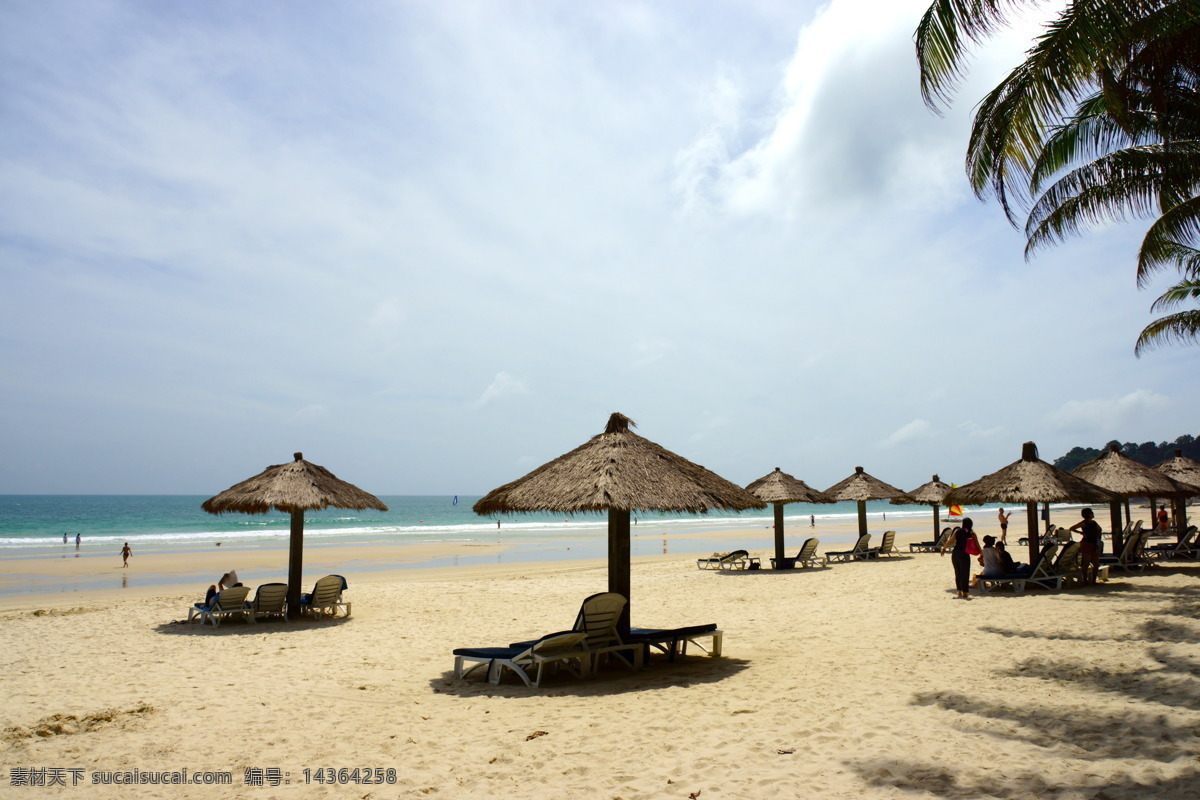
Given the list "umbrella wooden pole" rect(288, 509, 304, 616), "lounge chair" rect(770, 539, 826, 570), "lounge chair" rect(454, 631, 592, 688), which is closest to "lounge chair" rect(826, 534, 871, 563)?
"lounge chair" rect(770, 539, 826, 570)

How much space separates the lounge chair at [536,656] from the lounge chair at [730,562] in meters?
10.3

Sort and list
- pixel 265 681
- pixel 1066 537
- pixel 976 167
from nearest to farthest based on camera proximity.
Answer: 1. pixel 265 681
2. pixel 976 167
3. pixel 1066 537

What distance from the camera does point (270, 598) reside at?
416 inches

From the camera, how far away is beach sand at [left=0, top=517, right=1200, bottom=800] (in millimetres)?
4184

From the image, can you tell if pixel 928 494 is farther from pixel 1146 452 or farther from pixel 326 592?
pixel 1146 452

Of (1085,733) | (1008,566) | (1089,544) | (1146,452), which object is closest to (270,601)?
(1085,733)

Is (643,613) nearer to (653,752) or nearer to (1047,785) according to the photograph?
(653,752)

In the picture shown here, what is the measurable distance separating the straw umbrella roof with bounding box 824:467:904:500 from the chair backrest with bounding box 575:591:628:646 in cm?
1277

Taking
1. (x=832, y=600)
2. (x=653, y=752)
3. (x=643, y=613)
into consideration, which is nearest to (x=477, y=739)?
(x=653, y=752)

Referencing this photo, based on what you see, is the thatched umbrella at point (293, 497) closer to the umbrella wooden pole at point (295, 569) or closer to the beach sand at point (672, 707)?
the umbrella wooden pole at point (295, 569)

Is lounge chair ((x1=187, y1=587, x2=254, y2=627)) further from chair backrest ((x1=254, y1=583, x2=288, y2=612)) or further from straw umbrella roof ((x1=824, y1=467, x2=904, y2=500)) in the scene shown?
straw umbrella roof ((x1=824, y1=467, x2=904, y2=500))

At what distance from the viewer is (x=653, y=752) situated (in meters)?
4.66

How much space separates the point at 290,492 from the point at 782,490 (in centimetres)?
1024

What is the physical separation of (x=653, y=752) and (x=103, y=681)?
5.53 m
